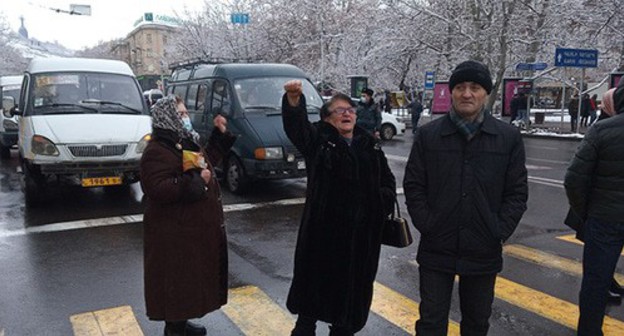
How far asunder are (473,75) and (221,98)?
309 inches

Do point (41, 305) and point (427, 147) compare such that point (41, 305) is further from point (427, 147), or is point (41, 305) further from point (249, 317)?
point (427, 147)

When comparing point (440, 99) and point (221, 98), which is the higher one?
point (440, 99)

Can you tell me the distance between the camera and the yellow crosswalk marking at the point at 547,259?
5570mm

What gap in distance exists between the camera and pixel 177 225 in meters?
3.34

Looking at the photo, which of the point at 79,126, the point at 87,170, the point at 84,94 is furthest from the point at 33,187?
the point at 84,94

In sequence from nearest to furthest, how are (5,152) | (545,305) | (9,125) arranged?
(545,305)
(9,125)
(5,152)

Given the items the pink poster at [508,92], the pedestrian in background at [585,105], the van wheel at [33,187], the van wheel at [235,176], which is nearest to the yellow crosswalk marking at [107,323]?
the van wheel at [33,187]

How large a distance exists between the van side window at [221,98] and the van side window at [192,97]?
3.47 ft

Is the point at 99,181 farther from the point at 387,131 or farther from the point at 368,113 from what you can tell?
the point at 387,131

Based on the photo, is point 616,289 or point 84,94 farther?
point 84,94

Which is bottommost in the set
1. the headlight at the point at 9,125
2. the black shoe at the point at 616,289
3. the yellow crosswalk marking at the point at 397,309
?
the yellow crosswalk marking at the point at 397,309

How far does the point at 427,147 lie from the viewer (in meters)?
3.02

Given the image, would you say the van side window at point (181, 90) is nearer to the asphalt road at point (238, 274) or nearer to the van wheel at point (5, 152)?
the asphalt road at point (238, 274)

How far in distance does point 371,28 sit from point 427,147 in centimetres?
3435
